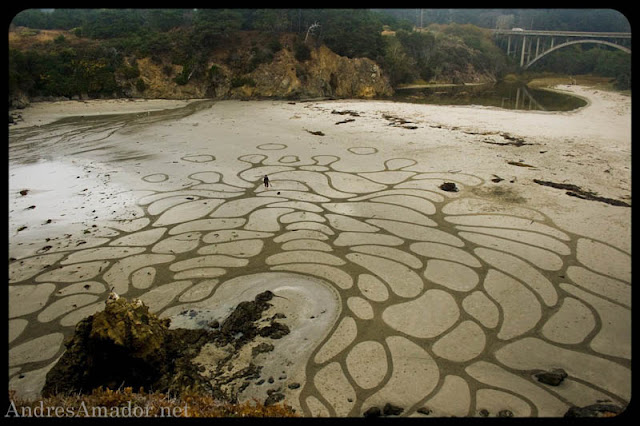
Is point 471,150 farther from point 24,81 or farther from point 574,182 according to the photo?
point 24,81

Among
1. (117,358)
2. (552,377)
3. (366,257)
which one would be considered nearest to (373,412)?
(552,377)

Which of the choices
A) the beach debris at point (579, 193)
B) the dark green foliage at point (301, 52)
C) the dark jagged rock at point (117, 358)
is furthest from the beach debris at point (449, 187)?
the dark green foliage at point (301, 52)

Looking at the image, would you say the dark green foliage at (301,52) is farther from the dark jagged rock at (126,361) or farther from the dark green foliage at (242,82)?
the dark jagged rock at (126,361)

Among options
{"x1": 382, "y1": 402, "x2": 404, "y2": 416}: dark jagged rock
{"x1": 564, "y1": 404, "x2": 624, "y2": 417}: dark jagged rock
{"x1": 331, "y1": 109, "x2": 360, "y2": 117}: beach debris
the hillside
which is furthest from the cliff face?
{"x1": 564, "y1": 404, "x2": 624, "y2": 417}: dark jagged rock

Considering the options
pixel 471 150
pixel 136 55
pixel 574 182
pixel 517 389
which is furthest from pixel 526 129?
pixel 136 55

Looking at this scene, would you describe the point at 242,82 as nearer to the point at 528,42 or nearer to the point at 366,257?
the point at 366,257

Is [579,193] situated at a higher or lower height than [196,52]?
lower
